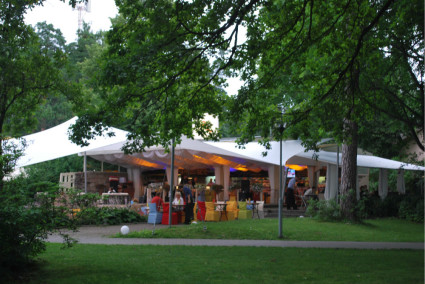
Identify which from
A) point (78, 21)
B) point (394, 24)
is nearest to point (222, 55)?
point (394, 24)

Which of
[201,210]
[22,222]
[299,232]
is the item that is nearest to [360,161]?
[201,210]

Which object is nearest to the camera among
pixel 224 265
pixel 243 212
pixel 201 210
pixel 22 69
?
pixel 224 265

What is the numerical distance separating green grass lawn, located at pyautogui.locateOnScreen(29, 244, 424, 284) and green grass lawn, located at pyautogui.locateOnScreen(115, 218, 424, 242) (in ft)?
7.44

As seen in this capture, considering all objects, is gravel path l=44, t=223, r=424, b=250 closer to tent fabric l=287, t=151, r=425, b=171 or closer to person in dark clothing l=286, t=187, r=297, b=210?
tent fabric l=287, t=151, r=425, b=171

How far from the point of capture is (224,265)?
8.47 meters

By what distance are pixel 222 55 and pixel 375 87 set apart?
579 cm

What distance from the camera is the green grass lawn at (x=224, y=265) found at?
7285 millimetres

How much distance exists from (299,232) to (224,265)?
5.91 metres

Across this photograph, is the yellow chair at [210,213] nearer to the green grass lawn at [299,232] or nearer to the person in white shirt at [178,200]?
the person in white shirt at [178,200]

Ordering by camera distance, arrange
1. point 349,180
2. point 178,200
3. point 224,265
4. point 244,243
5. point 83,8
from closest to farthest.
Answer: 1. point 224,265
2. point 244,243
3. point 178,200
4. point 349,180
5. point 83,8

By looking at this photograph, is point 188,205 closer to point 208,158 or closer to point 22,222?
point 208,158

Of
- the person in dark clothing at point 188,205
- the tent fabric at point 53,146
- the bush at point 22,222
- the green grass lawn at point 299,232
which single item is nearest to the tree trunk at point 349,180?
the green grass lawn at point 299,232

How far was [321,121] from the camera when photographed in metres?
12.0

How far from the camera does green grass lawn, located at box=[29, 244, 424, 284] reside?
7.29 metres
